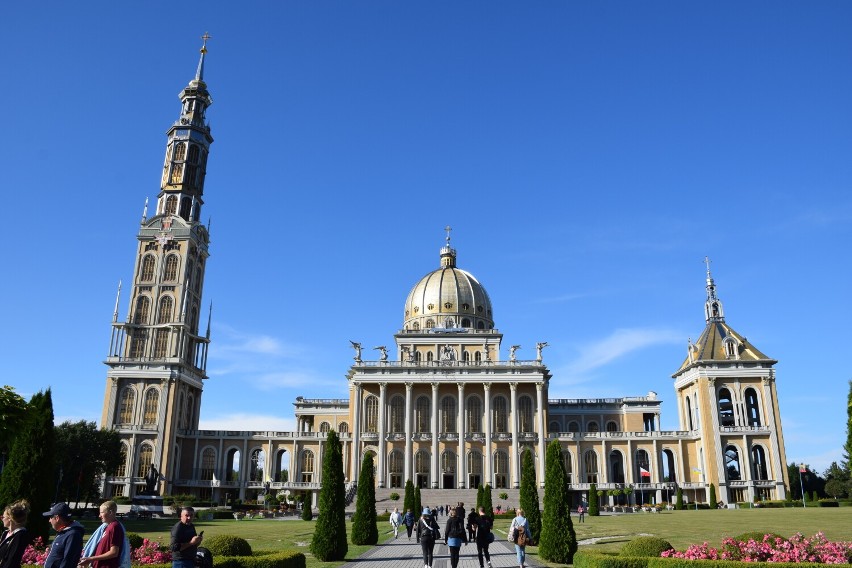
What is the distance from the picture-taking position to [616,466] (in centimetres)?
7769

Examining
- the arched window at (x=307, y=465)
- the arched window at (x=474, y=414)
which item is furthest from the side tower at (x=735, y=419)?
the arched window at (x=307, y=465)

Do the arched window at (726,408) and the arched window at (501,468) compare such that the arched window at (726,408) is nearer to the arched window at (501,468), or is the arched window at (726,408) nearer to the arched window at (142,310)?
the arched window at (501,468)

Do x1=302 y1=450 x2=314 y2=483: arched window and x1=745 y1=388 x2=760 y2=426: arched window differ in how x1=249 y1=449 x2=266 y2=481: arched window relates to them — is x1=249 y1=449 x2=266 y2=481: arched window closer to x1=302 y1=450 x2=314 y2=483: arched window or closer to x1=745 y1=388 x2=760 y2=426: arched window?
x1=302 y1=450 x2=314 y2=483: arched window

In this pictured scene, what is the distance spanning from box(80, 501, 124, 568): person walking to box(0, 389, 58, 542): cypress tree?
14.6 metres

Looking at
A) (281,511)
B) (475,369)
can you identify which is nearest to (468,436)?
(475,369)

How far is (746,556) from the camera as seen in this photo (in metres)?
17.4

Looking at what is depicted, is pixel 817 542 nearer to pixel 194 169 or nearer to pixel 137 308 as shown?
pixel 137 308

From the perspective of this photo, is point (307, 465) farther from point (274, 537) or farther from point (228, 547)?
point (228, 547)

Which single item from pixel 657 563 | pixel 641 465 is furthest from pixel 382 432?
pixel 657 563

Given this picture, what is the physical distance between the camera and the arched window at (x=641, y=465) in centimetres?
7362

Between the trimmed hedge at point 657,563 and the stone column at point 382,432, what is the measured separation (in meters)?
53.3

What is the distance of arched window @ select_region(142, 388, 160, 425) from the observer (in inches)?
2822

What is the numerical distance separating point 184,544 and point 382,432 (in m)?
61.9

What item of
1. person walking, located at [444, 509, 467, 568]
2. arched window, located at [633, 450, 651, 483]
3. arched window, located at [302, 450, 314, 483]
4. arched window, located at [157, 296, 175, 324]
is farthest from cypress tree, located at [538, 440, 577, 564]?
arched window, located at [157, 296, 175, 324]
